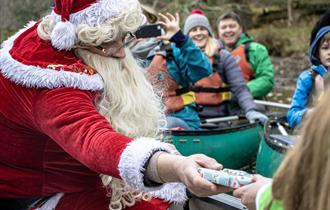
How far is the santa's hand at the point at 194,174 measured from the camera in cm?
121

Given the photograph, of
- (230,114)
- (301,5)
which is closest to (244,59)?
(230,114)

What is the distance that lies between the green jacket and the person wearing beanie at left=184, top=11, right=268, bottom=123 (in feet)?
1.78

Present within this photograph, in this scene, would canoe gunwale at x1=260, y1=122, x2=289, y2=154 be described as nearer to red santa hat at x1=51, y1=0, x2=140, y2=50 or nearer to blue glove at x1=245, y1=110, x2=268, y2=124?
blue glove at x1=245, y1=110, x2=268, y2=124

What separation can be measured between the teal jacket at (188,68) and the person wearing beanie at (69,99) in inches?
65.3

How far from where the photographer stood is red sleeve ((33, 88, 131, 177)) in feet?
A: 4.50

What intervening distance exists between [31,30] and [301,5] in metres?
14.5

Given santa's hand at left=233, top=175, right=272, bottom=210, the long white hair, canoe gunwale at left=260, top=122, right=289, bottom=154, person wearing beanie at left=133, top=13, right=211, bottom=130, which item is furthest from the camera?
person wearing beanie at left=133, top=13, right=211, bottom=130

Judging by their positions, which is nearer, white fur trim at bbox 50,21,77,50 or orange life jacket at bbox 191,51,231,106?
white fur trim at bbox 50,21,77,50

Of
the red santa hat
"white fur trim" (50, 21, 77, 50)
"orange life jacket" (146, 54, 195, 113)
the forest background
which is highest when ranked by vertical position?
the red santa hat

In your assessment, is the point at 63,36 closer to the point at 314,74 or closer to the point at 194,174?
the point at 194,174

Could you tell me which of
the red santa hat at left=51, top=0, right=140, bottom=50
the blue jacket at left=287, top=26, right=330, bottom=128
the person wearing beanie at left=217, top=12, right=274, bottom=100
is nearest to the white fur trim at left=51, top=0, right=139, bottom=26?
the red santa hat at left=51, top=0, right=140, bottom=50

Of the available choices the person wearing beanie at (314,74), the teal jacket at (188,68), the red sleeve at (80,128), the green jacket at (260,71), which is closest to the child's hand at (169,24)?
the teal jacket at (188,68)

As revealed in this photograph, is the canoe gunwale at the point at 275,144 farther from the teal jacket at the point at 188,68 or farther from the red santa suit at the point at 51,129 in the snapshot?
the red santa suit at the point at 51,129

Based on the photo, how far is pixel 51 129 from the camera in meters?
1.52
